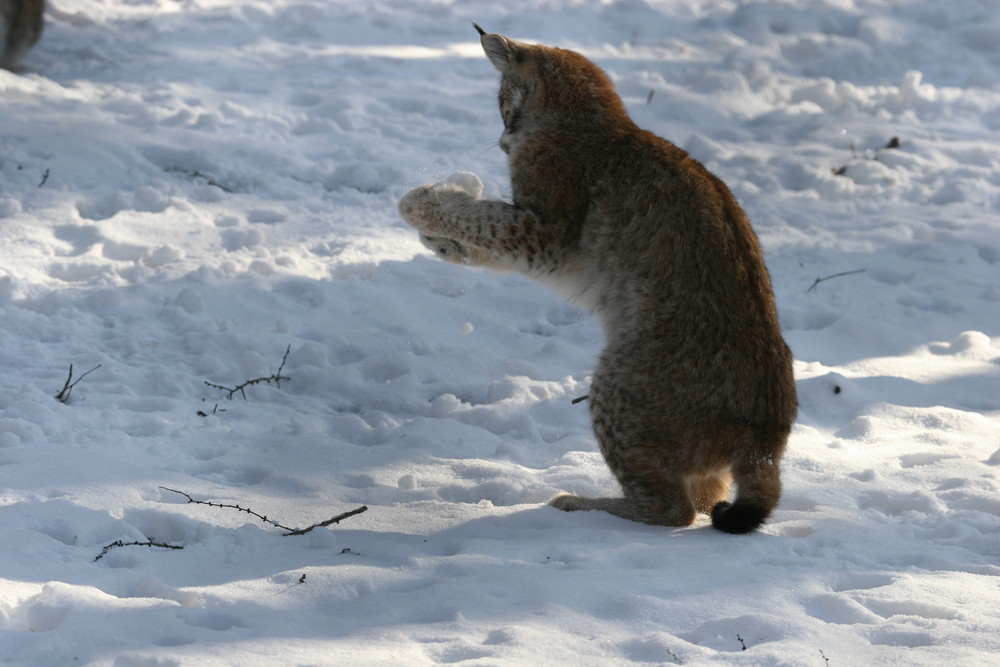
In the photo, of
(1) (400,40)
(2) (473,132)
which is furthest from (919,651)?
(1) (400,40)

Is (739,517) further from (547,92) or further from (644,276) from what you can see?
(547,92)

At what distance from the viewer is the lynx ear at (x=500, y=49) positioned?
Answer: 507 centimetres

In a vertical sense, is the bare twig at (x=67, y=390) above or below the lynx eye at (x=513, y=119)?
below

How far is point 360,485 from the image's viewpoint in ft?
14.5

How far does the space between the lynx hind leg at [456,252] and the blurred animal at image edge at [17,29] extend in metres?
4.75

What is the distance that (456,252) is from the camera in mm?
4820

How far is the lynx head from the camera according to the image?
4.93 meters

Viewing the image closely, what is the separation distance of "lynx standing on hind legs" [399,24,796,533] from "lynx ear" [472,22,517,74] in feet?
0.04

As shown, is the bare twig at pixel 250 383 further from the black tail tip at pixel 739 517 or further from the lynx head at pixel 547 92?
the black tail tip at pixel 739 517

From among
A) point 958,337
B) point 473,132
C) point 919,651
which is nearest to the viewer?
point 919,651

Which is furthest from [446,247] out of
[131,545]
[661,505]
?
[131,545]

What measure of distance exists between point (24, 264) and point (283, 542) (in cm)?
274

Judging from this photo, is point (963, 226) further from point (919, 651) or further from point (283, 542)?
point (283, 542)

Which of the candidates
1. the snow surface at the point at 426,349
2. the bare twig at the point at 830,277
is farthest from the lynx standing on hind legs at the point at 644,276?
the bare twig at the point at 830,277
